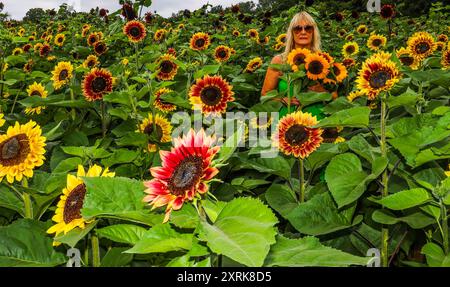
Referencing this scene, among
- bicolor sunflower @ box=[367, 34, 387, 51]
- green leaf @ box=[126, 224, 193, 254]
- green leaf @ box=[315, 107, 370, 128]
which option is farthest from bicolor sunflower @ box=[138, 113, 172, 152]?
bicolor sunflower @ box=[367, 34, 387, 51]

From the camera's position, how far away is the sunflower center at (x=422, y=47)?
324cm

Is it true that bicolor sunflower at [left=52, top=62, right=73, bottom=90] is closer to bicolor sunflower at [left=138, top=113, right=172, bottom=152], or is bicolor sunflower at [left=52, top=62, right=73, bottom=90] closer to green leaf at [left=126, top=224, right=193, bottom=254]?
bicolor sunflower at [left=138, top=113, right=172, bottom=152]

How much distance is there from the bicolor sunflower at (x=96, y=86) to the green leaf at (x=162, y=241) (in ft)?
6.47

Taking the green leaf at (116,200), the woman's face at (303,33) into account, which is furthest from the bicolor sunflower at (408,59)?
the green leaf at (116,200)

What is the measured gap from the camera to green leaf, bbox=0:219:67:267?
134cm

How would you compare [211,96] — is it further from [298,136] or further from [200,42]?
[200,42]

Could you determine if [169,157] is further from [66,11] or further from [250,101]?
[66,11]

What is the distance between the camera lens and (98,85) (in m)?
2.90

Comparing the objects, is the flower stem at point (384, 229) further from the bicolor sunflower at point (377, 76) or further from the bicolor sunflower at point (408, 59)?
the bicolor sunflower at point (408, 59)

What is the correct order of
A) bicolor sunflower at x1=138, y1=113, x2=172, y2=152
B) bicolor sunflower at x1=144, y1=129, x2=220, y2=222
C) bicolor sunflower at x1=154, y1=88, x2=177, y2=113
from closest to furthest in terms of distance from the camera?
bicolor sunflower at x1=144, y1=129, x2=220, y2=222 < bicolor sunflower at x1=138, y1=113, x2=172, y2=152 < bicolor sunflower at x1=154, y1=88, x2=177, y2=113

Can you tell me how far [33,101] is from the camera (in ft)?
9.89

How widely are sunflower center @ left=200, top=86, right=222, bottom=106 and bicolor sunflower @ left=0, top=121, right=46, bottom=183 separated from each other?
1037mm

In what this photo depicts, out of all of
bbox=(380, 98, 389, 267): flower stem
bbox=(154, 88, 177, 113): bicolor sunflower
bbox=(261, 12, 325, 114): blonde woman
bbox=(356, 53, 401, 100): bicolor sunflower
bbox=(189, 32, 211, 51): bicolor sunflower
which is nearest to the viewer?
bbox=(380, 98, 389, 267): flower stem
